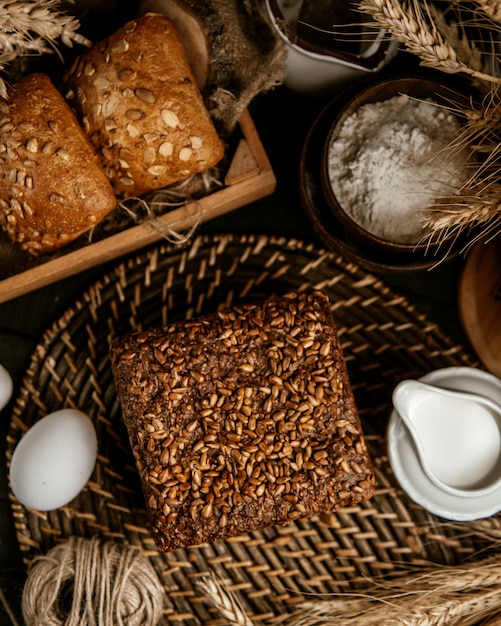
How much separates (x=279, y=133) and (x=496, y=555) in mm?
1030

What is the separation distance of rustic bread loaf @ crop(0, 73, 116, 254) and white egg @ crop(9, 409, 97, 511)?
0.39 m

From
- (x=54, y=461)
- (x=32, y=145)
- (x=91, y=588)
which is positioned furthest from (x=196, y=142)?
(x=91, y=588)

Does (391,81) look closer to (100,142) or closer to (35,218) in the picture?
(100,142)

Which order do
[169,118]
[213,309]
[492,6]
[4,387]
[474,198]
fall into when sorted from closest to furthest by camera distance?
[492,6], [474,198], [169,118], [4,387], [213,309]

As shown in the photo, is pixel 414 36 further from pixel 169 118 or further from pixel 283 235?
pixel 283 235

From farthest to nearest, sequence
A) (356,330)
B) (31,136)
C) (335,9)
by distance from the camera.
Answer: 1. (356,330)
2. (335,9)
3. (31,136)

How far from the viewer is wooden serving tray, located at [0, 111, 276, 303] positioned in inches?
49.4

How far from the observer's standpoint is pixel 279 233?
1.45 m

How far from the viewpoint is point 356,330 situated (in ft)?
4.57

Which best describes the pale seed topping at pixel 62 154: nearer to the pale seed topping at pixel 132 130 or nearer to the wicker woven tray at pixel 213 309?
the pale seed topping at pixel 132 130

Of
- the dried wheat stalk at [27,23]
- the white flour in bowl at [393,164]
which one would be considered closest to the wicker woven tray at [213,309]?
the white flour in bowl at [393,164]

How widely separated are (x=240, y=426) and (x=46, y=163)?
1.94 ft

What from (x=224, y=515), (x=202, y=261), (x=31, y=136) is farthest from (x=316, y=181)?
(x=224, y=515)

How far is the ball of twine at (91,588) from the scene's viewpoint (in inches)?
47.1
